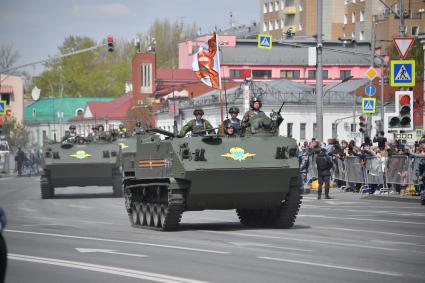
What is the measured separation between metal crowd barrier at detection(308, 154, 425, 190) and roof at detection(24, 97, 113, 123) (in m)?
118

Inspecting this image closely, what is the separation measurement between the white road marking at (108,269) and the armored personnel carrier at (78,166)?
22273mm

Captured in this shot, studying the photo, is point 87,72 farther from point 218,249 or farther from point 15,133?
point 218,249

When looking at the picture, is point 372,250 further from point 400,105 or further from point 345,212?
point 400,105

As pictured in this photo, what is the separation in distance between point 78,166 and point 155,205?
1611 cm

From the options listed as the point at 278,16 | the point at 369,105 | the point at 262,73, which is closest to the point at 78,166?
the point at 369,105

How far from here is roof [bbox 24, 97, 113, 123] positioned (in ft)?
520

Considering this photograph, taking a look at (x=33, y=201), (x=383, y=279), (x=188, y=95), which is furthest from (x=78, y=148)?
(x=188, y=95)

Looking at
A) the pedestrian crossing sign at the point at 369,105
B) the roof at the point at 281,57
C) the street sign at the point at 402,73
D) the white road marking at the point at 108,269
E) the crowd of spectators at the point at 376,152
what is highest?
the roof at the point at 281,57

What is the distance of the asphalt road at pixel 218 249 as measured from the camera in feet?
45.9

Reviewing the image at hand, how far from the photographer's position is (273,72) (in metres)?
118

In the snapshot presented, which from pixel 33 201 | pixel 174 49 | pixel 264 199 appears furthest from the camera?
pixel 174 49

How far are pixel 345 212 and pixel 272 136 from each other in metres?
6.59

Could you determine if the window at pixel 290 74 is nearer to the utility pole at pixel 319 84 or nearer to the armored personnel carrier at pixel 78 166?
the utility pole at pixel 319 84

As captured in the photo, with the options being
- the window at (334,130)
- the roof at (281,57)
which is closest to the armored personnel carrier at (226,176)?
the window at (334,130)
